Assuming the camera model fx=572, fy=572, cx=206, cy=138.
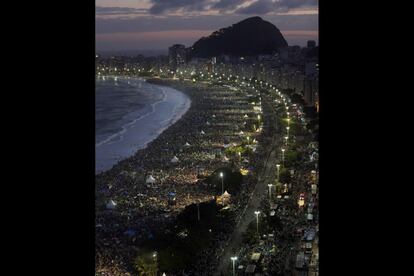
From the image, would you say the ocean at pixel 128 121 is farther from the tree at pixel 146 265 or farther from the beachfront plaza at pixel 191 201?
the tree at pixel 146 265

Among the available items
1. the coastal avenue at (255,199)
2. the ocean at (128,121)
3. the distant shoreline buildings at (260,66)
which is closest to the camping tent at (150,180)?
the coastal avenue at (255,199)

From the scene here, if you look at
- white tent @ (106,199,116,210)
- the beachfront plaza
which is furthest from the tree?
white tent @ (106,199,116,210)

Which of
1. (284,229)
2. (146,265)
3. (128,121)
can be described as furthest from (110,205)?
(128,121)

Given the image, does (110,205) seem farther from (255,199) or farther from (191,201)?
(255,199)
